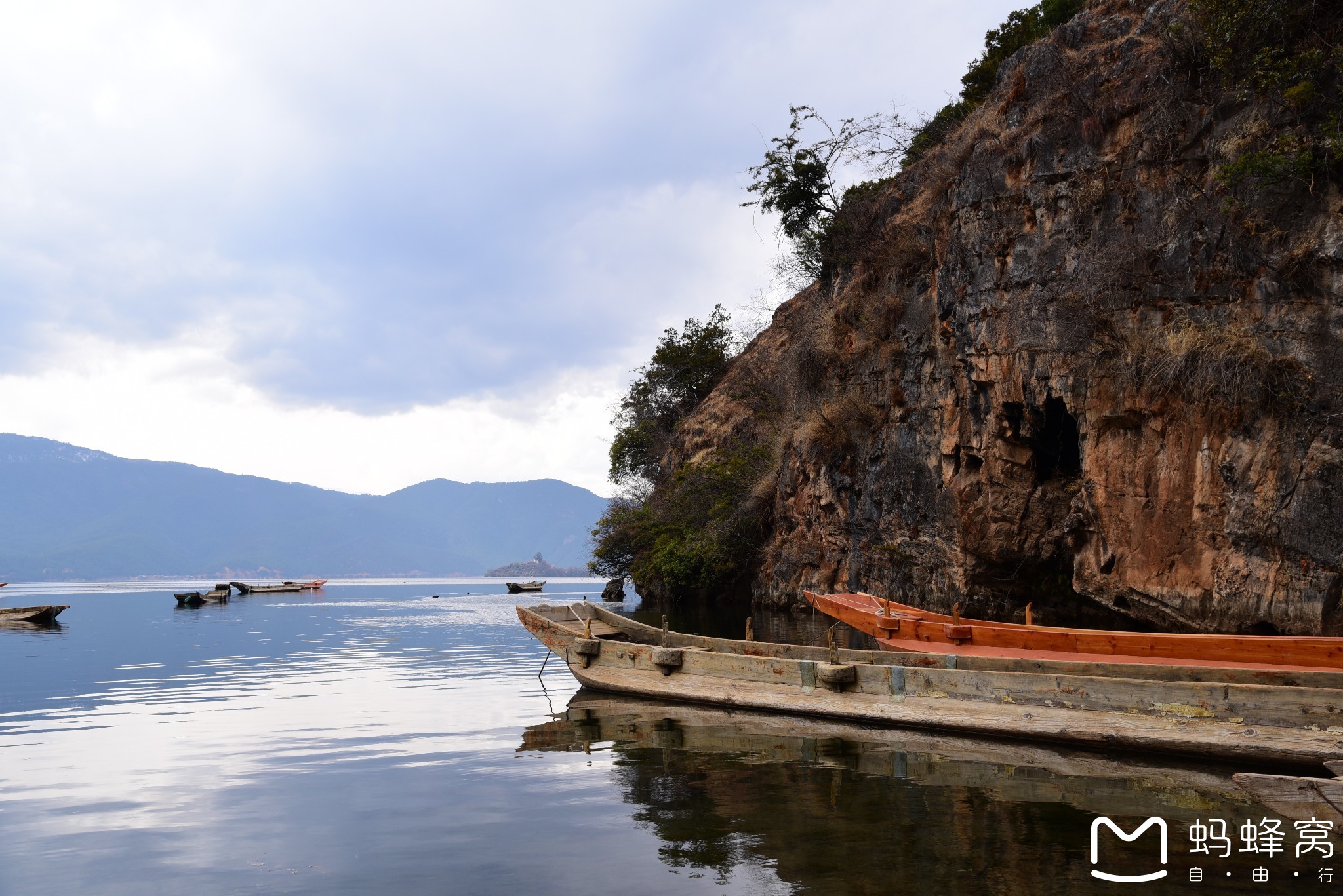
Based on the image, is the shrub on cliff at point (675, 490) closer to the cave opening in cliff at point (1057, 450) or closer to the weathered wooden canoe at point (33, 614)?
the cave opening in cliff at point (1057, 450)

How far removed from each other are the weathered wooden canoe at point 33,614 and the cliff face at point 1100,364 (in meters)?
36.2

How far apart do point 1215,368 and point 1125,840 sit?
10.9m

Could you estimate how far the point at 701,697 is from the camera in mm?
12852

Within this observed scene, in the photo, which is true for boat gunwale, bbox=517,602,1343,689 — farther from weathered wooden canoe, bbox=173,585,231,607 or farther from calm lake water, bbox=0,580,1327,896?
weathered wooden canoe, bbox=173,585,231,607

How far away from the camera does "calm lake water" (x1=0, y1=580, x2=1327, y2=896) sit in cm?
623

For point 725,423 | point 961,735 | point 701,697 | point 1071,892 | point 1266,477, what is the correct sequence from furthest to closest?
point 725,423, point 1266,477, point 701,697, point 961,735, point 1071,892

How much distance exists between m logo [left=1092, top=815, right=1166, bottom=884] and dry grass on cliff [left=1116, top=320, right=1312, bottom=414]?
9.95m

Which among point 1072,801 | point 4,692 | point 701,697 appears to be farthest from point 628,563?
point 1072,801

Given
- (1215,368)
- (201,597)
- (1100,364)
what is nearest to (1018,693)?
(1215,368)

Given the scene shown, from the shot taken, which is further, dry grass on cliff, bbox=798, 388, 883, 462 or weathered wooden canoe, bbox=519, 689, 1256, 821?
dry grass on cliff, bbox=798, 388, 883, 462

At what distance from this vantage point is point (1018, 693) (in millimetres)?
10227

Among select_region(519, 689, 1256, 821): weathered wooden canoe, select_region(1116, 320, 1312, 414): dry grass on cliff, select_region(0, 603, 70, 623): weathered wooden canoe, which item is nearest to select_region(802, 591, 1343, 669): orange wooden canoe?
select_region(519, 689, 1256, 821): weathered wooden canoe

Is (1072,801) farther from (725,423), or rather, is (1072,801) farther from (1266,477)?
(725,423)

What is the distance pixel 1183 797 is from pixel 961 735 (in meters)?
3.17
